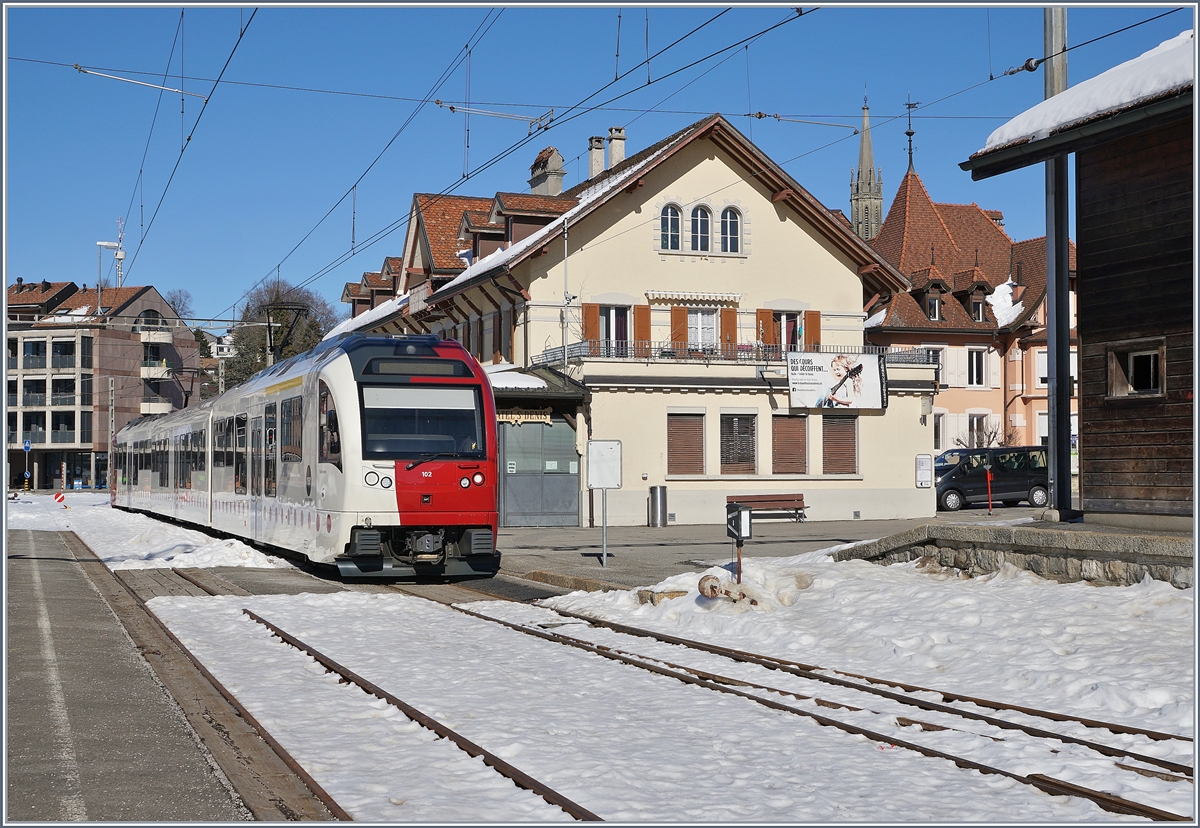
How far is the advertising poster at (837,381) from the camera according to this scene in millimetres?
36219

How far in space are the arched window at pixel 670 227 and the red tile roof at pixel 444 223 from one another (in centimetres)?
935

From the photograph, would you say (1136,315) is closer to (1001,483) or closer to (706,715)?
(706,715)

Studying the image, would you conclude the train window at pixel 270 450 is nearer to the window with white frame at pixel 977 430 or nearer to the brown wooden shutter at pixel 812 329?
the brown wooden shutter at pixel 812 329

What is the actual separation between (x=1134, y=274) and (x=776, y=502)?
20.3 m

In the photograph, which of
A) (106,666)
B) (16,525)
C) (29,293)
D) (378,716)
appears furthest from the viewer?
(29,293)

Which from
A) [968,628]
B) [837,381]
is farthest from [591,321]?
[968,628]

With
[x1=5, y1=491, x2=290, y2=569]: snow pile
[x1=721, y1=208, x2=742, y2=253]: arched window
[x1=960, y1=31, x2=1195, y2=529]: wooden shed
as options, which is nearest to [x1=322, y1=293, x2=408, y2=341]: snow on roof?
[x1=5, y1=491, x2=290, y2=569]: snow pile

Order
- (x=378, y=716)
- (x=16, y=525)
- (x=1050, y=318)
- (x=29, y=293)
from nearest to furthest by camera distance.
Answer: (x=378, y=716) < (x=1050, y=318) < (x=16, y=525) < (x=29, y=293)

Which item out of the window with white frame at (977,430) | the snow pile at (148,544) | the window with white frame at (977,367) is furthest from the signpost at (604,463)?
the window with white frame at (977,367)

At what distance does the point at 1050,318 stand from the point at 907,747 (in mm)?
10599

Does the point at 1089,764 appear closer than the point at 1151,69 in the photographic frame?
Yes

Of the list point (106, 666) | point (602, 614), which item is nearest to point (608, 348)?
point (602, 614)

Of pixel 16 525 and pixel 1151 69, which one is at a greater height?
pixel 1151 69

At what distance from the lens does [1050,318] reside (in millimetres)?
17125
